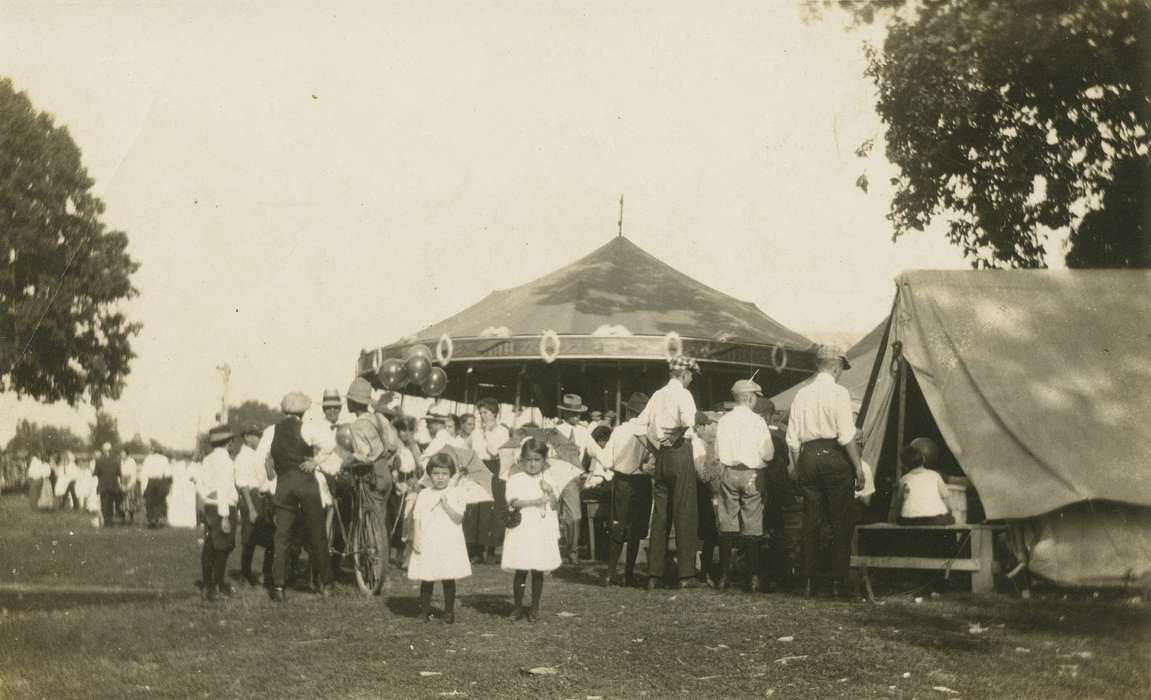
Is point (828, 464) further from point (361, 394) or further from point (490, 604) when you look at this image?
point (361, 394)

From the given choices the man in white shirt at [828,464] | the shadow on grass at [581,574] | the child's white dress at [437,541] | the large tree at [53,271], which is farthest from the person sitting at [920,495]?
the large tree at [53,271]

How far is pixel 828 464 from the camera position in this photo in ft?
30.4

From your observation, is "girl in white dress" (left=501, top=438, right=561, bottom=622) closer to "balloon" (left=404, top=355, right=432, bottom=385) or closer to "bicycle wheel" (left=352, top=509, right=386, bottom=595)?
"bicycle wheel" (left=352, top=509, right=386, bottom=595)

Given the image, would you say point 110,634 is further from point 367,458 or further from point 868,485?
point 868,485

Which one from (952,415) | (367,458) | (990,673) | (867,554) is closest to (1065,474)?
(952,415)

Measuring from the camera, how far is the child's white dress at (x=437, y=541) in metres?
8.41

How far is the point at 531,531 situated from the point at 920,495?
3683 millimetres

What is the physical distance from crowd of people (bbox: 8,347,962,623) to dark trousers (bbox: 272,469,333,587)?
1 centimetres

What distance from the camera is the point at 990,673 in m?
6.19

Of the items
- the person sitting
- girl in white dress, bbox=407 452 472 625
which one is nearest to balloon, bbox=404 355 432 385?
girl in white dress, bbox=407 452 472 625

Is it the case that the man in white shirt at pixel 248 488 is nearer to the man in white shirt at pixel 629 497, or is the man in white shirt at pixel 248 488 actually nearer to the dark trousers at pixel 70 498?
the man in white shirt at pixel 629 497

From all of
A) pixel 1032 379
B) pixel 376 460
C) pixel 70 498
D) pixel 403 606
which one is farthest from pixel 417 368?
pixel 70 498

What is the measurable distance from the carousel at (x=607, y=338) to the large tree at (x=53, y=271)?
7822mm

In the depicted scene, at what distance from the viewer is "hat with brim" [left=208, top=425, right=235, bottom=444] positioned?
422 inches
